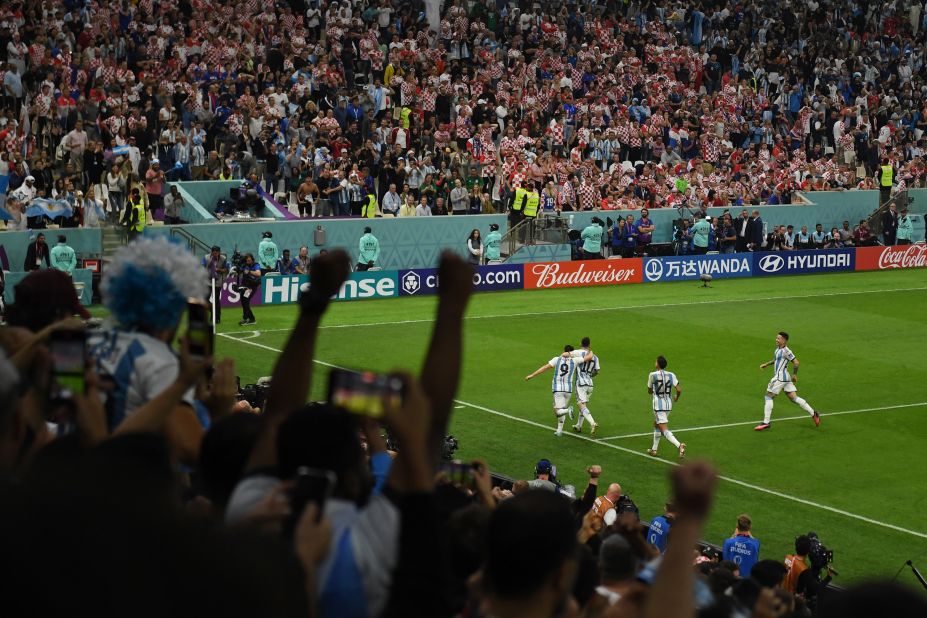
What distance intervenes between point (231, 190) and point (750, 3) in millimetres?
28687

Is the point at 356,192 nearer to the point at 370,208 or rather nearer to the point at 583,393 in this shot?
the point at 370,208

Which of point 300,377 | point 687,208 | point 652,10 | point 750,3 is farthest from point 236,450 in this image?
point 750,3

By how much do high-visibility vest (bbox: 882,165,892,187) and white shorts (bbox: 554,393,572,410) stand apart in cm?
3003

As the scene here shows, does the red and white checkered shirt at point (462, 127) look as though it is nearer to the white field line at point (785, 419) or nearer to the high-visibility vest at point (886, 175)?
the high-visibility vest at point (886, 175)

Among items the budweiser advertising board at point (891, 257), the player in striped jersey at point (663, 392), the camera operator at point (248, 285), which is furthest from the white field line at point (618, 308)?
the player in striped jersey at point (663, 392)

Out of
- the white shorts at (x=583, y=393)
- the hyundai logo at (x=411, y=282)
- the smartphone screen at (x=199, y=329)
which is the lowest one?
the white shorts at (x=583, y=393)

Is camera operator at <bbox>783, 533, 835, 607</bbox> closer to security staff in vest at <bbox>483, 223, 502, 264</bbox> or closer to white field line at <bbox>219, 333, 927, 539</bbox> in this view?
white field line at <bbox>219, 333, 927, 539</bbox>

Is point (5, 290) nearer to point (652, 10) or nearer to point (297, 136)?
point (297, 136)

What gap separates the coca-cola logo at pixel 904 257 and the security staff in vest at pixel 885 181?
369cm

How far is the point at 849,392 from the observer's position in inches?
1121

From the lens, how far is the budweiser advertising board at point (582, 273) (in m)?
41.3

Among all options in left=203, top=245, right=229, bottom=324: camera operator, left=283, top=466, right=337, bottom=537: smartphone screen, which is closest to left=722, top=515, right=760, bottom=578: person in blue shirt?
left=283, top=466, right=337, bottom=537: smartphone screen

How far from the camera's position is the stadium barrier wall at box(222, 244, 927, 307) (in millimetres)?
37281

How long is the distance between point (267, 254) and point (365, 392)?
112 ft
